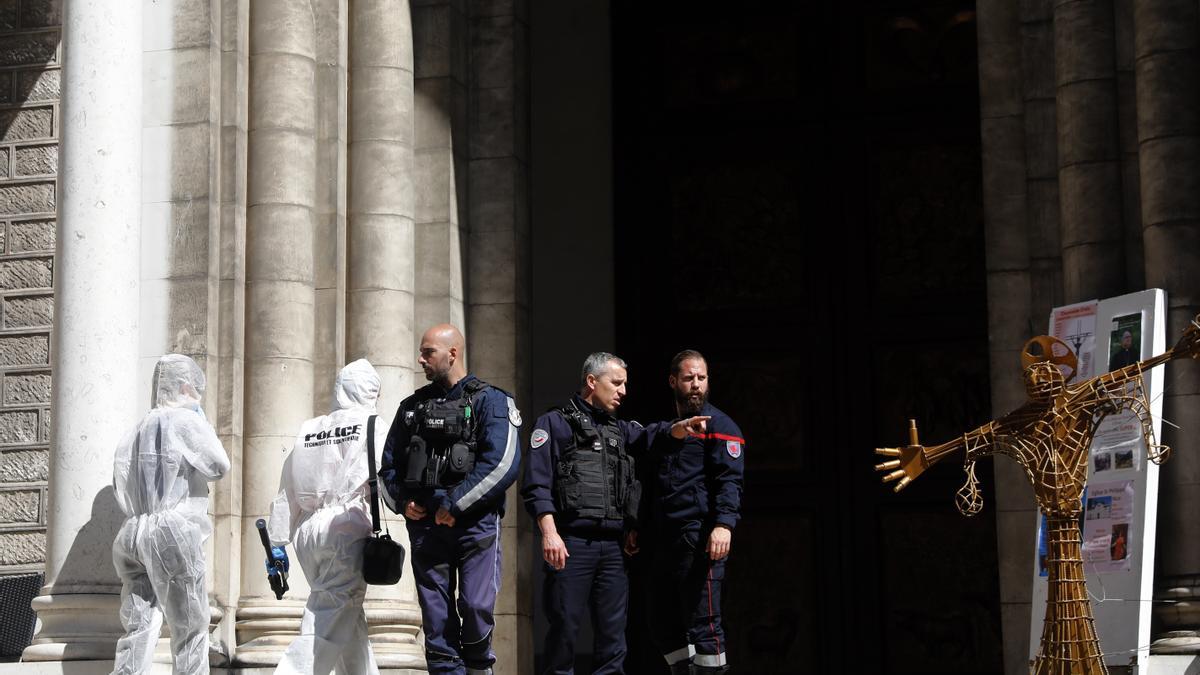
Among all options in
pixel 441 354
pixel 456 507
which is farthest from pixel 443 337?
pixel 456 507

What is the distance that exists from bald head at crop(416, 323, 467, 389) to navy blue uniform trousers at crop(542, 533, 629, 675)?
3.48 ft

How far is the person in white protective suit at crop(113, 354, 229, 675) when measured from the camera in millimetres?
9930

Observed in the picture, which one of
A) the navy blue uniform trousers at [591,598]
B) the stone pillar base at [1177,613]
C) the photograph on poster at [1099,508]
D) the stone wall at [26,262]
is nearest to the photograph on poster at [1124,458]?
the photograph on poster at [1099,508]

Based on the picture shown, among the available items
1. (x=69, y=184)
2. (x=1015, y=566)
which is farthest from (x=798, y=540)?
(x=69, y=184)

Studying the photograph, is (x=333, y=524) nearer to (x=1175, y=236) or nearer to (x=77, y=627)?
(x=77, y=627)

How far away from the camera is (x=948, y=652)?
13766mm

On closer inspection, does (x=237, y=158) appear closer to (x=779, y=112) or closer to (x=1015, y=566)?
(x=779, y=112)

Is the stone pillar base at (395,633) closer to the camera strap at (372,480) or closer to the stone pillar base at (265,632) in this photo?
the stone pillar base at (265,632)

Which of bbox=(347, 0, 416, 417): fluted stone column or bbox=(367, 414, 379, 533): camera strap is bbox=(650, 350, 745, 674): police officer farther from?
bbox=(347, 0, 416, 417): fluted stone column

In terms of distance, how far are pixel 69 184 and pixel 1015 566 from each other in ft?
21.5

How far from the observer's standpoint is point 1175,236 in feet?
35.4

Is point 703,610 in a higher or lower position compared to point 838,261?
lower

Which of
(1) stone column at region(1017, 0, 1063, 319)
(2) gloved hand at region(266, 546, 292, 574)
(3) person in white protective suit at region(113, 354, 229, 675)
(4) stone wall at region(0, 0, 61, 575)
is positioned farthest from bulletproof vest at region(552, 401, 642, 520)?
(4) stone wall at region(0, 0, 61, 575)

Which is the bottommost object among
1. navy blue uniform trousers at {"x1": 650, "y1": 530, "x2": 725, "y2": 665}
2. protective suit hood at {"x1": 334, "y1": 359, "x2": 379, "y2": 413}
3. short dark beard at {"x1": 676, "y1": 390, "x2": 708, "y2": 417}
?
navy blue uniform trousers at {"x1": 650, "y1": 530, "x2": 725, "y2": 665}
